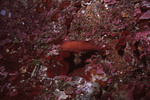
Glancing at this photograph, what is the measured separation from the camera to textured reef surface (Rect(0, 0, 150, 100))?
8.02 feet

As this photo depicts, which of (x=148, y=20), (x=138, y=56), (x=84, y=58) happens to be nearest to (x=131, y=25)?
(x=148, y=20)

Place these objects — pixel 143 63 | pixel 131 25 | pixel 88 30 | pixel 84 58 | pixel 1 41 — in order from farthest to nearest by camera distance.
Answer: pixel 1 41, pixel 88 30, pixel 84 58, pixel 131 25, pixel 143 63

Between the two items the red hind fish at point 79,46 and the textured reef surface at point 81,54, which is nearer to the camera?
the textured reef surface at point 81,54

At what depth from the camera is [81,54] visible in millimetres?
2873

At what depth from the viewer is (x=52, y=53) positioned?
3.10m

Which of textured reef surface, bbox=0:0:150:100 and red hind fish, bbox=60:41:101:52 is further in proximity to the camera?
red hind fish, bbox=60:41:101:52

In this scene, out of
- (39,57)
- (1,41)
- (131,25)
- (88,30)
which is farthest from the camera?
(1,41)

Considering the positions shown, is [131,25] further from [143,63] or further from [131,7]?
[143,63]

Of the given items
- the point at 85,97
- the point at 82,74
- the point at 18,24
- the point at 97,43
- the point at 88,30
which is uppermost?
the point at 18,24

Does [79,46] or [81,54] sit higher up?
[79,46]

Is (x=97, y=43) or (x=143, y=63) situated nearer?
(x=143, y=63)

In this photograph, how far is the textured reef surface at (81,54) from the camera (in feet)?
8.02

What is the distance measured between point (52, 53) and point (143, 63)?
2074 mm

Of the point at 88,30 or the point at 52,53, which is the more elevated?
the point at 88,30
